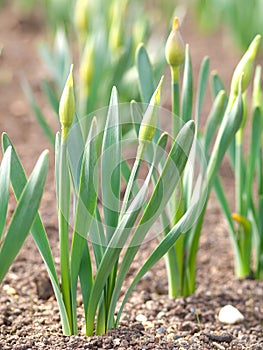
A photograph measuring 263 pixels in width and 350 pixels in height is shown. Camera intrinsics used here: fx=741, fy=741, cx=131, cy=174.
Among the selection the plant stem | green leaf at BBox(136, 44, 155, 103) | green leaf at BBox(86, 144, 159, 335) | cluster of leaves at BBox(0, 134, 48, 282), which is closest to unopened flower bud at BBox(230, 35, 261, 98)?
green leaf at BBox(136, 44, 155, 103)

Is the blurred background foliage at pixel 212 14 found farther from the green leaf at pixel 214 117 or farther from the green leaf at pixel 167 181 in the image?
the green leaf at pixel 167 181

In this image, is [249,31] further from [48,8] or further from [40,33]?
[40,33]

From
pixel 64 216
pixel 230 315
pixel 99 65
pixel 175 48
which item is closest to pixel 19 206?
pixel 64 216

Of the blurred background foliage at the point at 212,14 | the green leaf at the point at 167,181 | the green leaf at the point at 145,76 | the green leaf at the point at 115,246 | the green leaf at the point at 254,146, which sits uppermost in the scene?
the blurred background foliage at the point at 212,14

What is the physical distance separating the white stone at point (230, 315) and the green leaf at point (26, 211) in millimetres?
724

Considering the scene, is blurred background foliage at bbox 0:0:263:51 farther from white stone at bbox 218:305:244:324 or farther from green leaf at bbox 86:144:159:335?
green leaf at bbox 86:144:159:335

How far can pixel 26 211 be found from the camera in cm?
139

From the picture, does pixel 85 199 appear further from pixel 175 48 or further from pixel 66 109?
pixel 175 48

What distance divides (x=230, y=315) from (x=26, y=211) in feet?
2.55

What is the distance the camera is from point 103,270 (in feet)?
5.04

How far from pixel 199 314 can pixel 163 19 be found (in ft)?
10.7

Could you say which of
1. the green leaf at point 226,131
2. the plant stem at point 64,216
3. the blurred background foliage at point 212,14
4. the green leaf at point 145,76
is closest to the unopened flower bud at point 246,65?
the green leaf at point 226,131

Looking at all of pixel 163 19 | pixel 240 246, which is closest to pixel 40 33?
pixel 163 19

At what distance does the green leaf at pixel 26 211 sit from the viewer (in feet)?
4.46
